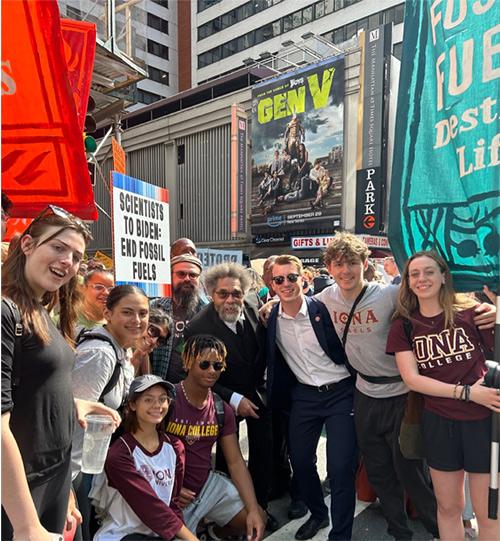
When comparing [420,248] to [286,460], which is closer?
[420,248]

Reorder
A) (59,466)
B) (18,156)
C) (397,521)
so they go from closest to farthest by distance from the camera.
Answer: (59,466) → (18,156) → (397,521)

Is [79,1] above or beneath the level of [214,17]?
beneath

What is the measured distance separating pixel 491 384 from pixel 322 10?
30853 mm

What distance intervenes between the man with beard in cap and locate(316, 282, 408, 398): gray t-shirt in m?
1.33

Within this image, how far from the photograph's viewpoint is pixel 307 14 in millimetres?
28812

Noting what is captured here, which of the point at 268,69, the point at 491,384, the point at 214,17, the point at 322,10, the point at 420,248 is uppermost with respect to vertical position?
the point at 214,17

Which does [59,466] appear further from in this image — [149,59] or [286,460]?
[149,59]

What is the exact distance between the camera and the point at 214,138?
982 inches

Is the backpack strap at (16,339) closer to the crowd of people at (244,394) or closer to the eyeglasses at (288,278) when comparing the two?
the crowd of people at (244,394)

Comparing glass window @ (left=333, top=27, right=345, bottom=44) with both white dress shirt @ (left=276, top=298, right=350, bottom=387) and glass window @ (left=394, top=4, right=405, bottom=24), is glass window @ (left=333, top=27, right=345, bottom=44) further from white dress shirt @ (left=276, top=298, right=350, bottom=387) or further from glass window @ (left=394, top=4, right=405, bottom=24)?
white dress shirt @ (left=276, top=298, right=350, bottom=387)

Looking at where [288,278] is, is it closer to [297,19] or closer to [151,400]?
[151,400]

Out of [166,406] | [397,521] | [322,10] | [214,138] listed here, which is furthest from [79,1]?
[322,10]

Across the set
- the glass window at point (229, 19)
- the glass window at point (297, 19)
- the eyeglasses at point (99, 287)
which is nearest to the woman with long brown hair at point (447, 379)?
the eyeglasses at point (99, 287)

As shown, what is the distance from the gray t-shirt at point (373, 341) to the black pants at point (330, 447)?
0.21 meters
